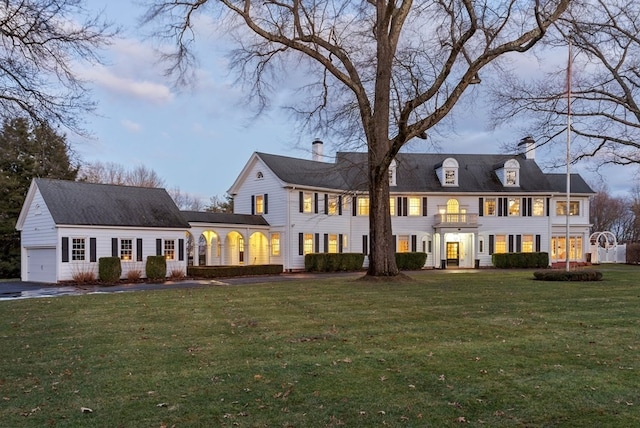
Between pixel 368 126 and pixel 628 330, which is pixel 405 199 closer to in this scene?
pixel 368 126

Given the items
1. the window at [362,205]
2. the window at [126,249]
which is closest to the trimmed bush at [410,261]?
the window at [362,205]

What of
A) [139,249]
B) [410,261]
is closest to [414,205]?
[410,261]

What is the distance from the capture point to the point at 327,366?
19.4 ft

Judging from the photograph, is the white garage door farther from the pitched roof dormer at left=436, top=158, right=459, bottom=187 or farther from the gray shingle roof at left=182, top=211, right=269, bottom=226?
the pitched roof dormer at left=436, top=158, right=459, bottom=187

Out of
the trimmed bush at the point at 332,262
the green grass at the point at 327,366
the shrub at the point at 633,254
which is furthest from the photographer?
the shrub at the point at 633,254

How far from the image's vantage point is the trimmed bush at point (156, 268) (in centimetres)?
2408

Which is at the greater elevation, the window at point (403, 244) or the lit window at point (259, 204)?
the lit window at point (259, 204)

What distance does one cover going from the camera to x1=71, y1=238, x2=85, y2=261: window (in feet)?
75.0

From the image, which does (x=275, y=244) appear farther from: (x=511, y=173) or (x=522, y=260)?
(x=511, y=173)

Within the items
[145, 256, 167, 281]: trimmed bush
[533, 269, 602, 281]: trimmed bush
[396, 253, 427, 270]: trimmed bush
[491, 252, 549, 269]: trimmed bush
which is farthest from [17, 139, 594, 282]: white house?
[533, 269, 602, 281]: trimmed bush

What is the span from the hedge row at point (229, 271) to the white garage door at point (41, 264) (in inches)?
257

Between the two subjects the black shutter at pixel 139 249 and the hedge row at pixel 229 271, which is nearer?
the black shutter at pixel 139 249

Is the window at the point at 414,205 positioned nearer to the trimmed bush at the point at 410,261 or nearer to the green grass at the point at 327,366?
the trimmed bush at the point at 410,261

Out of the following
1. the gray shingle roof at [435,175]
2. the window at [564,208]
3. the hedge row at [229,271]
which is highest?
the gray shingle roof at [435,175]
